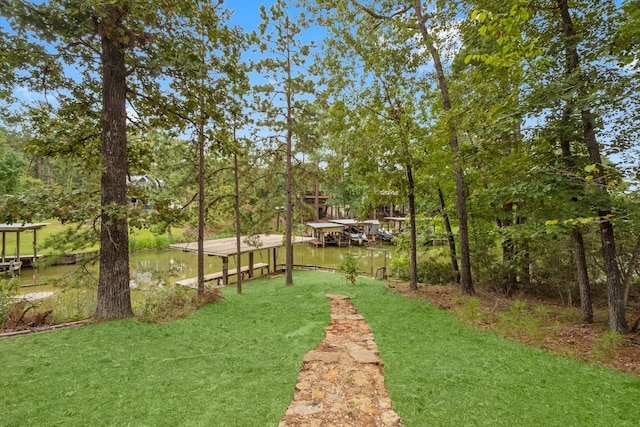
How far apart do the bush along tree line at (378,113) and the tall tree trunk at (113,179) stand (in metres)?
0.02

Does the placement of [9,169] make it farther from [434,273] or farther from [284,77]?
[434,273]

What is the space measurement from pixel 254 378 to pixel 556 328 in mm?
4691

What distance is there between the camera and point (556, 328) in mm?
4883

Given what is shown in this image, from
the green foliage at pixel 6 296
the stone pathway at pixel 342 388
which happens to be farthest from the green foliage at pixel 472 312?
the green foliage at pixel 6 296

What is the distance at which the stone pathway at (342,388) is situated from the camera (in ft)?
9.09

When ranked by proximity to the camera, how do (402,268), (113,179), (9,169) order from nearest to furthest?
(113,179) → (402,268) → (9,169)

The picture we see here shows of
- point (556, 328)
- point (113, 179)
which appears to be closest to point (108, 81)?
point (113, 179)

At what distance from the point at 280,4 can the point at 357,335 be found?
8.78 meters

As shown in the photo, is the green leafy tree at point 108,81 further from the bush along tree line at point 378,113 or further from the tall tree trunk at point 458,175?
the tall tree trunk at point 458,175

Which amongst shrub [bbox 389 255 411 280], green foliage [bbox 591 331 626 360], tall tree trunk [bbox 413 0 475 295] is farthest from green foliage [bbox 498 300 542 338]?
shrub [bbox 389 255 411 280]

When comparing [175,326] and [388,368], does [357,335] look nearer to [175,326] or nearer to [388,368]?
[388,368]

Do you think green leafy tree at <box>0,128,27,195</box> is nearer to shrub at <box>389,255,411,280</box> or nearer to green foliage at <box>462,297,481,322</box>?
shrub at <box>389,255,411,280</box>

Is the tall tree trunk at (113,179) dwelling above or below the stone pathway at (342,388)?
above

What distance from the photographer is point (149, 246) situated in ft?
62.7
